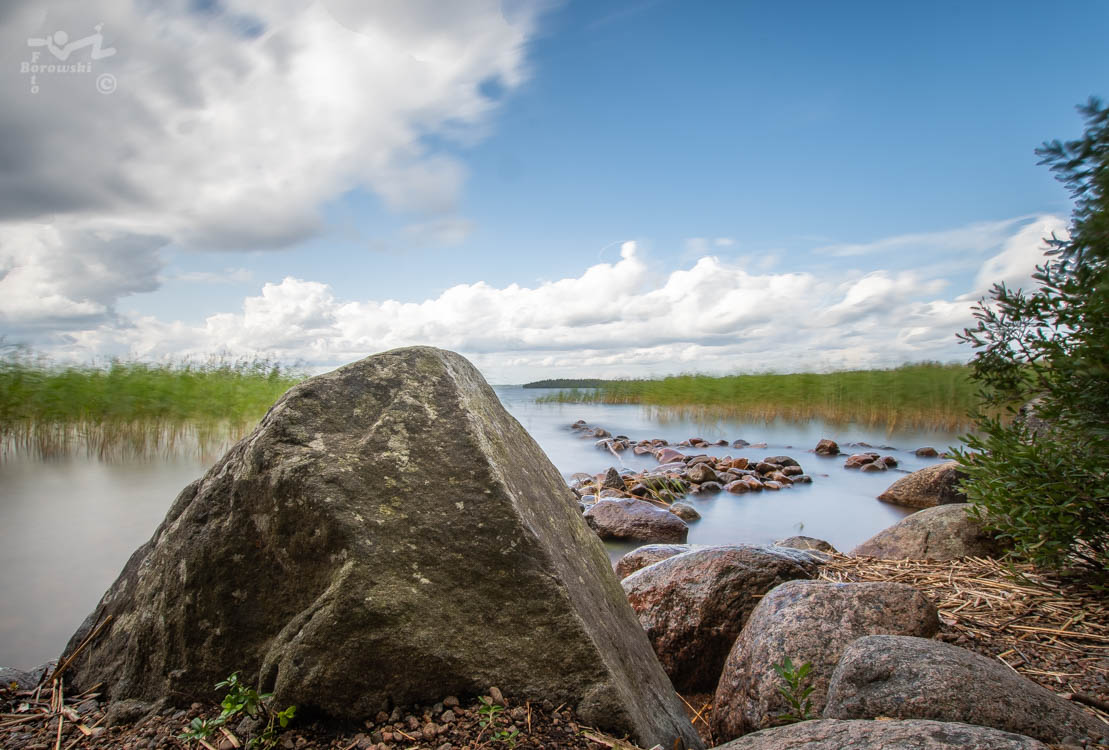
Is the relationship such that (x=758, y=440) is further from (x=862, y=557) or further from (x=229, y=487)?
(x=229, y=487)

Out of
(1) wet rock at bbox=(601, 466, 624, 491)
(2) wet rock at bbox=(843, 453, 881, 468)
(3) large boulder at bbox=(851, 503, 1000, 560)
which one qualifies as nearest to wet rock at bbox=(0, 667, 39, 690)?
(3) large boulder at bbox=(851, 503, 1000, 560)

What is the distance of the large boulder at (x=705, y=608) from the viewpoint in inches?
175

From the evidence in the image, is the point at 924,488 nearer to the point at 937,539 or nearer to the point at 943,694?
the point at 937,539

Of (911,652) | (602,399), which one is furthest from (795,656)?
(602,399)

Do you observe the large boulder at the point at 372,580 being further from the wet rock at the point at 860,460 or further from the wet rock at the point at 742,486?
the wet rock at the point at 860,460

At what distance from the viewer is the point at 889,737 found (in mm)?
1928

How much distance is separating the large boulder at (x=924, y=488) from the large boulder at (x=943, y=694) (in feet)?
24.9

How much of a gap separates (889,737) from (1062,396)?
380 centimetres

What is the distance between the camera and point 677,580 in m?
4.62

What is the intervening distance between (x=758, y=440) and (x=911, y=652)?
18.0 metres

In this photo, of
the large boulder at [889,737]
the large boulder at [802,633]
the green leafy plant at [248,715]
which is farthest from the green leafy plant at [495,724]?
the large boulder at [802,633]

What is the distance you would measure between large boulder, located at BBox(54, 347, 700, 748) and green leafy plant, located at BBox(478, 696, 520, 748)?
85 millimetres

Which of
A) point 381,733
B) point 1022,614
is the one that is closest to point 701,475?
point 1022,614

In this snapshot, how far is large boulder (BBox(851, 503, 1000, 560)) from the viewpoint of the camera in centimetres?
610
